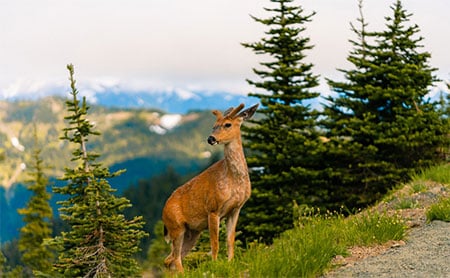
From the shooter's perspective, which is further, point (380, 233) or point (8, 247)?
point (8, 247)

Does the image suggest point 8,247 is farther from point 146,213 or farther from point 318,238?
point 318,238

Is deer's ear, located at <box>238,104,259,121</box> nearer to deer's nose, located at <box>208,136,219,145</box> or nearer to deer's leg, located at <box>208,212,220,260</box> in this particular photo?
deer's nose, located at <box>208,136,219,145</box>

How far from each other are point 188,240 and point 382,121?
27.1 metres

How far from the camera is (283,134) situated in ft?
123

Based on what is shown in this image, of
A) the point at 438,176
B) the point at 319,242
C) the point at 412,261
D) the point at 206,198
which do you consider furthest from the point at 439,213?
the point at 438,176

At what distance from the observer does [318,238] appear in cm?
970

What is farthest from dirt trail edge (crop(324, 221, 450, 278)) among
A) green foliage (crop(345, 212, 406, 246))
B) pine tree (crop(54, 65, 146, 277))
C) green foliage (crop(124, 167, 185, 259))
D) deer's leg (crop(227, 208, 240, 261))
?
green foliage (crop(124, 167, 185, 259))

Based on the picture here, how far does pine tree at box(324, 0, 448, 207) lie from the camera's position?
3481cm


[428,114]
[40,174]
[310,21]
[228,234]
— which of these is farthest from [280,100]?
[228,234]

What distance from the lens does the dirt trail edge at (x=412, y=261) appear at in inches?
344

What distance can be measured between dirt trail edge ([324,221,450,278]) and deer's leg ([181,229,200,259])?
362 centimetres

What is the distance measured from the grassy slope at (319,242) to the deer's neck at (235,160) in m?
1.36

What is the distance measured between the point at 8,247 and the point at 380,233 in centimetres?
19755

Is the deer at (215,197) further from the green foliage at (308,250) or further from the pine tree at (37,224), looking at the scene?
the pine tree at (37,224)
